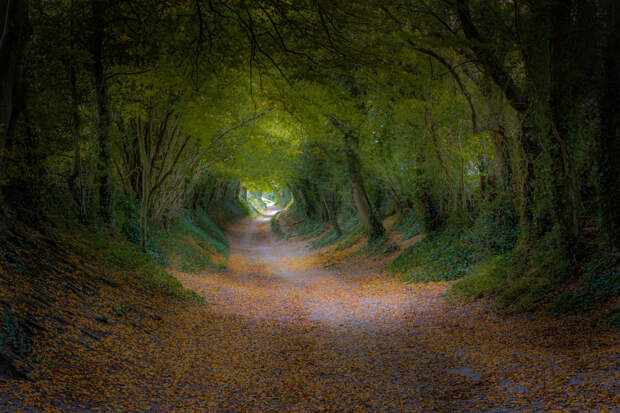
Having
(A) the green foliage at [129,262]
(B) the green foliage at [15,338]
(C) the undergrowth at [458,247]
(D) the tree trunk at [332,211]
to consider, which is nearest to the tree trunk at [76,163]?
(A) the green foliage at [129,262]

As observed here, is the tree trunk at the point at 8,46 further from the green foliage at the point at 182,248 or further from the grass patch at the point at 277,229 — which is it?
the grass patch at the point at 277,229

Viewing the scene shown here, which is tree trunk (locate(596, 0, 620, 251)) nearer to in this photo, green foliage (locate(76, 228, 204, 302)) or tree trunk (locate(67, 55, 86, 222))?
green foliage (locate(76, 228, 204, 302))

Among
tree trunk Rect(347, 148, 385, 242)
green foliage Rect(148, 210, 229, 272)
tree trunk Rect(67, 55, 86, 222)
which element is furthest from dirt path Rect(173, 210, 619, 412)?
tree trunk Rect(347, 148, 385, 242)

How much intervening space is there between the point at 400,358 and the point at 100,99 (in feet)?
31.6

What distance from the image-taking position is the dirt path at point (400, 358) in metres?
4.54

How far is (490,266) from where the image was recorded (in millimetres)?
10180

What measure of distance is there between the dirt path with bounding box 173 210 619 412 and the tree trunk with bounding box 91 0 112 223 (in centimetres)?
484

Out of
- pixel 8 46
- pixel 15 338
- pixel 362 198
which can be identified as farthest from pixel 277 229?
pixel 15 338

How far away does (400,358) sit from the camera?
6.50 meters

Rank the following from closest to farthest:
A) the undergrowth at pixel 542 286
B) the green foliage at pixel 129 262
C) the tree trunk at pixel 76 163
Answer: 1. the undergrowth at pixel 542 286
2. the tree trunk at pixel 76 163
3. the green foliage at pixel 129 262

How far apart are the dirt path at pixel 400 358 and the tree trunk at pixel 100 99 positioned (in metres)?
4.84

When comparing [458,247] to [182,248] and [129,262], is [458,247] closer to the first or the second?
[129,262]

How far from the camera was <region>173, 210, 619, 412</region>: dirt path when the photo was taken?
4.54 m

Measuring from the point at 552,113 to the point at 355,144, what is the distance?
32.7 feet
